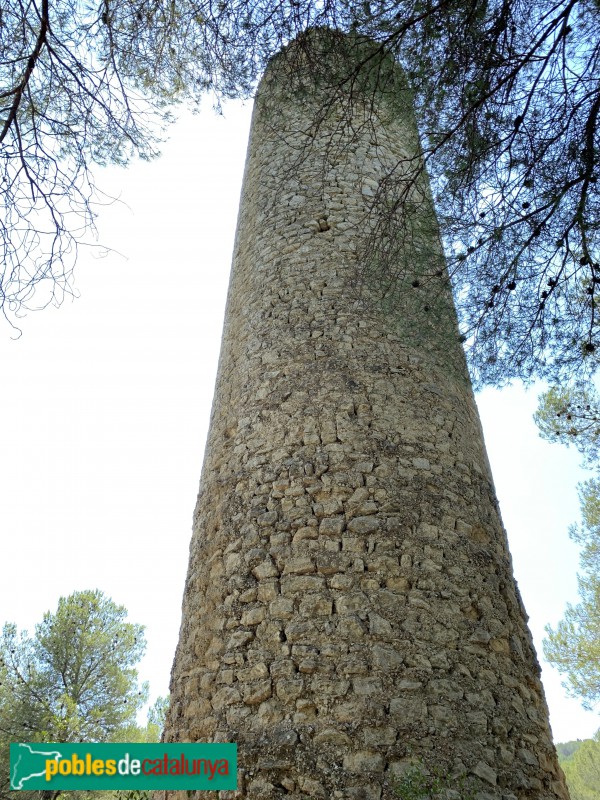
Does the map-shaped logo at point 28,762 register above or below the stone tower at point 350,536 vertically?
below

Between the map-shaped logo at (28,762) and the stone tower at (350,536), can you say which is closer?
the stone tower at (350,536)

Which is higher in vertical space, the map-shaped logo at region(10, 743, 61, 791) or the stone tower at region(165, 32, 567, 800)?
the stone tower at region(165, 32, 567, 800)

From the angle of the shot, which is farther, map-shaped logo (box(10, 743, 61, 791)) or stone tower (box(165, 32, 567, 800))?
map-shaped logo (box(10, 743, 61, 791))

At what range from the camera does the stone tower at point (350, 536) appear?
2.37m

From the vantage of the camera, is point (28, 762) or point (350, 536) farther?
point (350, 536)

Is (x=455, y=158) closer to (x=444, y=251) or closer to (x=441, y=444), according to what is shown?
(x=444, y=251)

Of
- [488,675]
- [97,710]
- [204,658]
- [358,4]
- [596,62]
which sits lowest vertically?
[488,675]

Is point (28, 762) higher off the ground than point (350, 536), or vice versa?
point (350, 536)

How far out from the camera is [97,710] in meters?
8.88

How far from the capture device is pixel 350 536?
9.25 feet

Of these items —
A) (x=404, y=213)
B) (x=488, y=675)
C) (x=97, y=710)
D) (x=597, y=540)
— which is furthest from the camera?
(x=97, y=710)

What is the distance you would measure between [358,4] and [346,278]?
1.43m

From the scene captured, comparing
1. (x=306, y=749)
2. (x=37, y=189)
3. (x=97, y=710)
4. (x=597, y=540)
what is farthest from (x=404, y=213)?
(x=97, y=710)

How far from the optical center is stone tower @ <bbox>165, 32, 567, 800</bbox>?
2.37m
